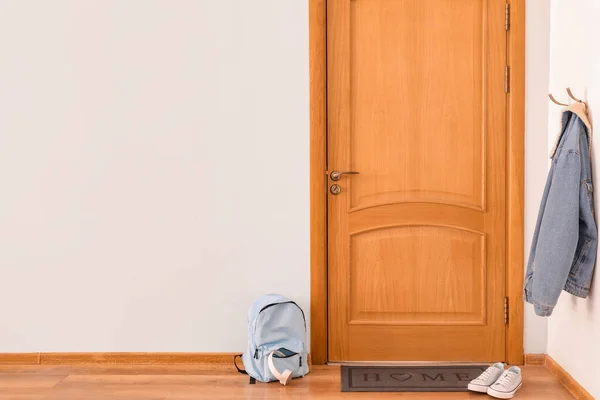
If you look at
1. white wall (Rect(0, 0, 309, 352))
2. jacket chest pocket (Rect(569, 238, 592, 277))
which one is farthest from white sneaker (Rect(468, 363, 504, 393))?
white wall (Rect(0, 0, 309, 352))

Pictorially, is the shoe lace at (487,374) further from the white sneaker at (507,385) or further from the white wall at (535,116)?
the white wall at (535,116)

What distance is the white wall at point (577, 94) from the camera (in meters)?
2.46

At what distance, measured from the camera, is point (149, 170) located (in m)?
3.10

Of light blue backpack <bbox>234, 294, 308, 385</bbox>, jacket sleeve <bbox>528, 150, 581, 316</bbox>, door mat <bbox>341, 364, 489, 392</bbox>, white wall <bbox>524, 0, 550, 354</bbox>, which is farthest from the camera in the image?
white wall <bbox>524, 0, 550, 354</bbox>

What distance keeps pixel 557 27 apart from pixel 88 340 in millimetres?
2752

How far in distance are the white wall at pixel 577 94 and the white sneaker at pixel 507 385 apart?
0.24 meters

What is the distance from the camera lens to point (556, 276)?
246cm

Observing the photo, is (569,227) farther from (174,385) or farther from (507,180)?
(174,385)

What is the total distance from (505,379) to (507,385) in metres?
0.04

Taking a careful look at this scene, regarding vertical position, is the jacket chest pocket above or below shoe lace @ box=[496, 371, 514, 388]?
above

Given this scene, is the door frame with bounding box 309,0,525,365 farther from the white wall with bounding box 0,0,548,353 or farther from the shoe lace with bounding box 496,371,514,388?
the shoe lace with bounding box 496,371,514,388

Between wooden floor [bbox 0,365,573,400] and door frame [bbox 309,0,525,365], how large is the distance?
213 mm

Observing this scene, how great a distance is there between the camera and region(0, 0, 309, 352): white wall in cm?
308

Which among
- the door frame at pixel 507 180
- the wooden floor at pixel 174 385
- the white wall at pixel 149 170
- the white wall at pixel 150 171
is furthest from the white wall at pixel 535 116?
the white wall at pixel 149 170
